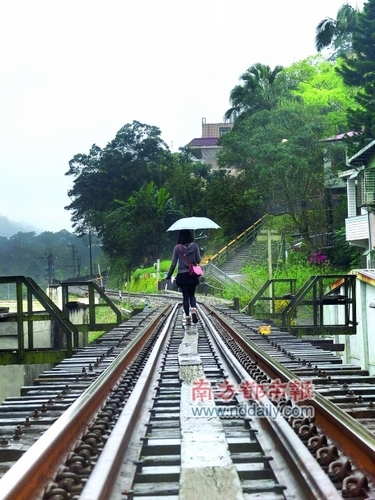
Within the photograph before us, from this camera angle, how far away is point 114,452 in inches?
140

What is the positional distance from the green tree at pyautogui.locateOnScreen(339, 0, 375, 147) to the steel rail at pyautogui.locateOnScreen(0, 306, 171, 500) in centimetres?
2707

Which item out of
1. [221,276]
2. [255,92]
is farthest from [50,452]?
[255,92]

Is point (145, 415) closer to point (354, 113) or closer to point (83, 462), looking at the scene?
point (83, 462)

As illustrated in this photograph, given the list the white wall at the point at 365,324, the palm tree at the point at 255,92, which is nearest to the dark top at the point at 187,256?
the white wall at the point at 365,324

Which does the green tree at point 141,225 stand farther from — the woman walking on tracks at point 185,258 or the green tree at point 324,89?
the woman walking on tracks at point 185,258

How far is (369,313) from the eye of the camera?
15250 millimetres

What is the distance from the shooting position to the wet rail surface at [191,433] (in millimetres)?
3168

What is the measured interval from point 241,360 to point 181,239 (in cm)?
302

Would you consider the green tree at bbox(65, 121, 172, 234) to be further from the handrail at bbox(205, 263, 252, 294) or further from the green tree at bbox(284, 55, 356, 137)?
the handrail at bbox(205, 263, 252, 294)

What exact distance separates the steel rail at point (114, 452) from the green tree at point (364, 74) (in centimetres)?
2676

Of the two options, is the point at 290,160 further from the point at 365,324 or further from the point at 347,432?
the point at 347,432

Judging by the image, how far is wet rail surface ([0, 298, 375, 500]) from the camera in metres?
3.17

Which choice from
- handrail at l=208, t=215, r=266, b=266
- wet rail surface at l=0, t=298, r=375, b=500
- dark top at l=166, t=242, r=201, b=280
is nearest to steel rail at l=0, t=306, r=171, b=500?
wet rail surface at l=0, t=298, r=375, b=500

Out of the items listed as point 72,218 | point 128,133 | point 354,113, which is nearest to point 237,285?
point 354,113
